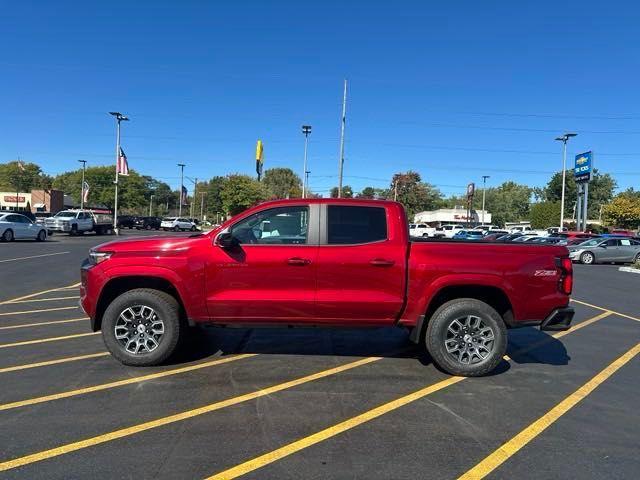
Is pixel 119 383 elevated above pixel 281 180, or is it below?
below

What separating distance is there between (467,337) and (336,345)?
1920 millimetres

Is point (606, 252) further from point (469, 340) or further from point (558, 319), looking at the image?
point (469, 340)

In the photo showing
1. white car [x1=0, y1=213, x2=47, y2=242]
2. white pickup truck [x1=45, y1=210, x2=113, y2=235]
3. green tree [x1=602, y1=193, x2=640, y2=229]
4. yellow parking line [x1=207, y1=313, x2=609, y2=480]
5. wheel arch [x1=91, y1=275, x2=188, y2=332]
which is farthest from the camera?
green tree [x1=602, y1=193, x2=640, y2=229]

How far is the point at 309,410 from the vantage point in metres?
4.43

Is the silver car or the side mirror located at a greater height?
the side mirror

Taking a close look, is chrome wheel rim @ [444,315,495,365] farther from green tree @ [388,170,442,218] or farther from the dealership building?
green tree @ [388,170,442,218]

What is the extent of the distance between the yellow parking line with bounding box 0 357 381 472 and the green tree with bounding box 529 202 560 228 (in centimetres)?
7871

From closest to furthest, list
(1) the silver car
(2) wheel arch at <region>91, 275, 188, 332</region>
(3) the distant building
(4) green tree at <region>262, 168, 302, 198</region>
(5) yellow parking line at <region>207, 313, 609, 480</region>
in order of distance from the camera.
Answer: (5) yellow parking line at <region>207, 313, 609, 480</region> → (2) wheel arch at <region>91, 275, 188, 332</region> → (1) the silver car → (3) the distant building → (4) green tree at <region>262, 168, 302, 198</region>

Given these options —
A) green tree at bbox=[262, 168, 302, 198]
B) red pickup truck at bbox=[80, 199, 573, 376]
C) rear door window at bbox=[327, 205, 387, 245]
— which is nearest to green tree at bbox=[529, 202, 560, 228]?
green tree at bbox=[262, 168, 302, 198]

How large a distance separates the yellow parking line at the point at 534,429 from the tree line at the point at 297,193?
201ft

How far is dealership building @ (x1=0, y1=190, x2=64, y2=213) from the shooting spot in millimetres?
75188

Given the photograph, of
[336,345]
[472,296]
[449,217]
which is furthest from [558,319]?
[449,217]

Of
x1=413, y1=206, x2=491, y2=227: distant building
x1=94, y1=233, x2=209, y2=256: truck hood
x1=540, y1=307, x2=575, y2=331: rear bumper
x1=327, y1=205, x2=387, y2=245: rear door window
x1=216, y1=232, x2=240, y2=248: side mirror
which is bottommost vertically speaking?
x1=540, y1=307, x2=575, y2=331: rear bumper

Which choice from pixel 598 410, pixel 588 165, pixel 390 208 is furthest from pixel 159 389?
pixel 588 165
